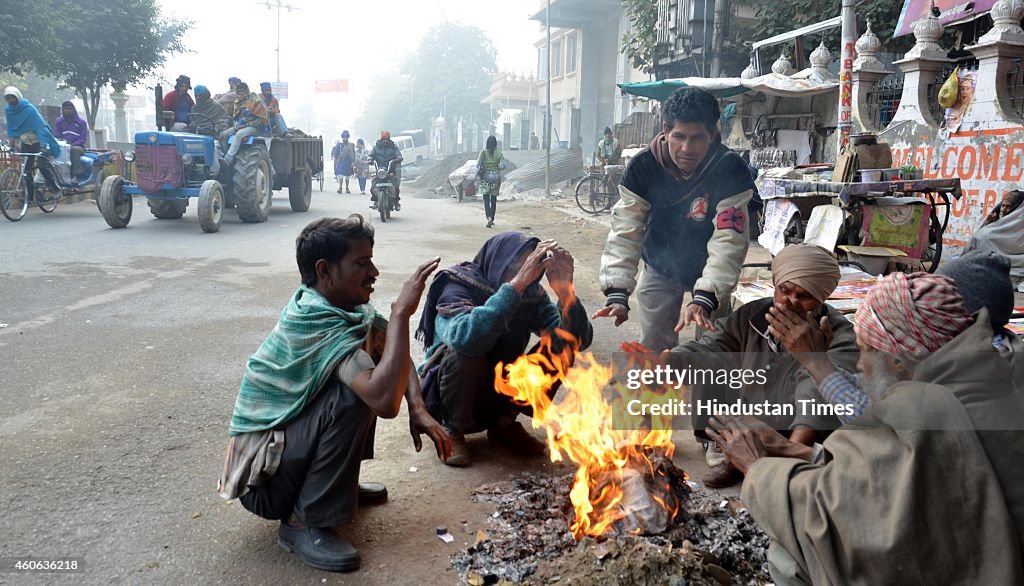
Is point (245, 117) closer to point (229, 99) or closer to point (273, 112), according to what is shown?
point (229, 99)

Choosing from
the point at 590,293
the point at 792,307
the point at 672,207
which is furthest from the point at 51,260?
the point at 792,307

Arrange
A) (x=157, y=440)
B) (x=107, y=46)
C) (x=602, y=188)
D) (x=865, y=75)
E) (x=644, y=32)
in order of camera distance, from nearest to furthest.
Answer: (x=157, y=440) → (x=865, y=75) → (x=602, y=188) → (x=644, y=32) → (x=107, y=46)

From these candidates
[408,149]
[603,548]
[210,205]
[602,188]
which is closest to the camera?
[603,548]

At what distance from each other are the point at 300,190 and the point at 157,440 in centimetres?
1256

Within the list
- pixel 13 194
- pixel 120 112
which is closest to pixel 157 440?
pixel 13 194

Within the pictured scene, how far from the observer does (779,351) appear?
322 centimetres

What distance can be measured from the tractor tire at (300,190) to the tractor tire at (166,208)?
8.45 feet

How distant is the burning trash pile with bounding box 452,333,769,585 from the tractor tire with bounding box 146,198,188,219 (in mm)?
11770

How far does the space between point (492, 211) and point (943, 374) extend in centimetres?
1348

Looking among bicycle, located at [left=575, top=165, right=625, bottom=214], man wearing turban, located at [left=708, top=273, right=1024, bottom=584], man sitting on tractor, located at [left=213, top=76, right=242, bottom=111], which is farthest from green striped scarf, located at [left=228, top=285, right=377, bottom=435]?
bicycle, located at [left=575, top=165, right=625, bottom=214]

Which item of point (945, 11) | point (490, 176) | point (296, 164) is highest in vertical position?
point (945, 11)

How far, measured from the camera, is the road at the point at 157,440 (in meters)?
2.66

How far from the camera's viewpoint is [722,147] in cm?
371

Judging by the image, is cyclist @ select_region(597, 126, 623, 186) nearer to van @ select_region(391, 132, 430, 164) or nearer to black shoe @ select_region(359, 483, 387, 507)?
black shoe @ select_region(359, 483, 387, 507)
